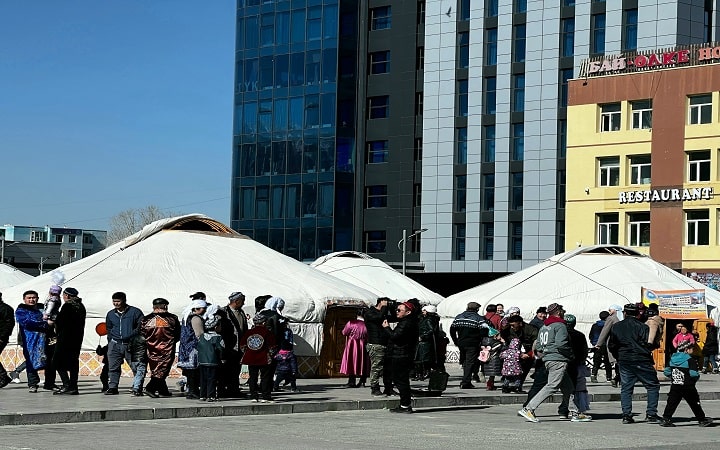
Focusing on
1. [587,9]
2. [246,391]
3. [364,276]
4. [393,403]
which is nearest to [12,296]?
[246,391]

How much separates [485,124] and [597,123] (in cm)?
1140

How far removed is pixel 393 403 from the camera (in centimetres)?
2075

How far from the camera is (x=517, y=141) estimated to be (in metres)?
66.4

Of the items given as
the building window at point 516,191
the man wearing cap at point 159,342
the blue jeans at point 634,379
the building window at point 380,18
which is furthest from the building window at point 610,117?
the blue jeans at point 634,379

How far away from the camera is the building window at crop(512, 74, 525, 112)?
217 ft

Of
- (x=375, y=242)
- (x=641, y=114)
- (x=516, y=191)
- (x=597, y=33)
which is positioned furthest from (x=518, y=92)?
(x=375, y=242)

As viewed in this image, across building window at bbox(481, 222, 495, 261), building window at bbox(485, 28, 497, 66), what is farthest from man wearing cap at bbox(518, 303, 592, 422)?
building window at bbox(485, 28, 497, 66)

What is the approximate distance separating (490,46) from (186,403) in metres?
50.7

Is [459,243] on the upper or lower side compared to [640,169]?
lower

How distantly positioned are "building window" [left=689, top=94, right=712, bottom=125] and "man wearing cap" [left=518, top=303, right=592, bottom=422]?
37.6 m

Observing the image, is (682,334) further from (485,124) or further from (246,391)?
(485,124)

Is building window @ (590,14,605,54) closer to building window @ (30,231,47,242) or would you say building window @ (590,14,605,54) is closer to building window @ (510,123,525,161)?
building window @ (510,123,525,161)

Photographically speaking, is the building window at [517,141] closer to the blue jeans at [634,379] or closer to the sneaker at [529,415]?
the blue jeans at [634,379]

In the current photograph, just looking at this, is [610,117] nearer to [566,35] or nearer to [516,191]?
[566,35]
